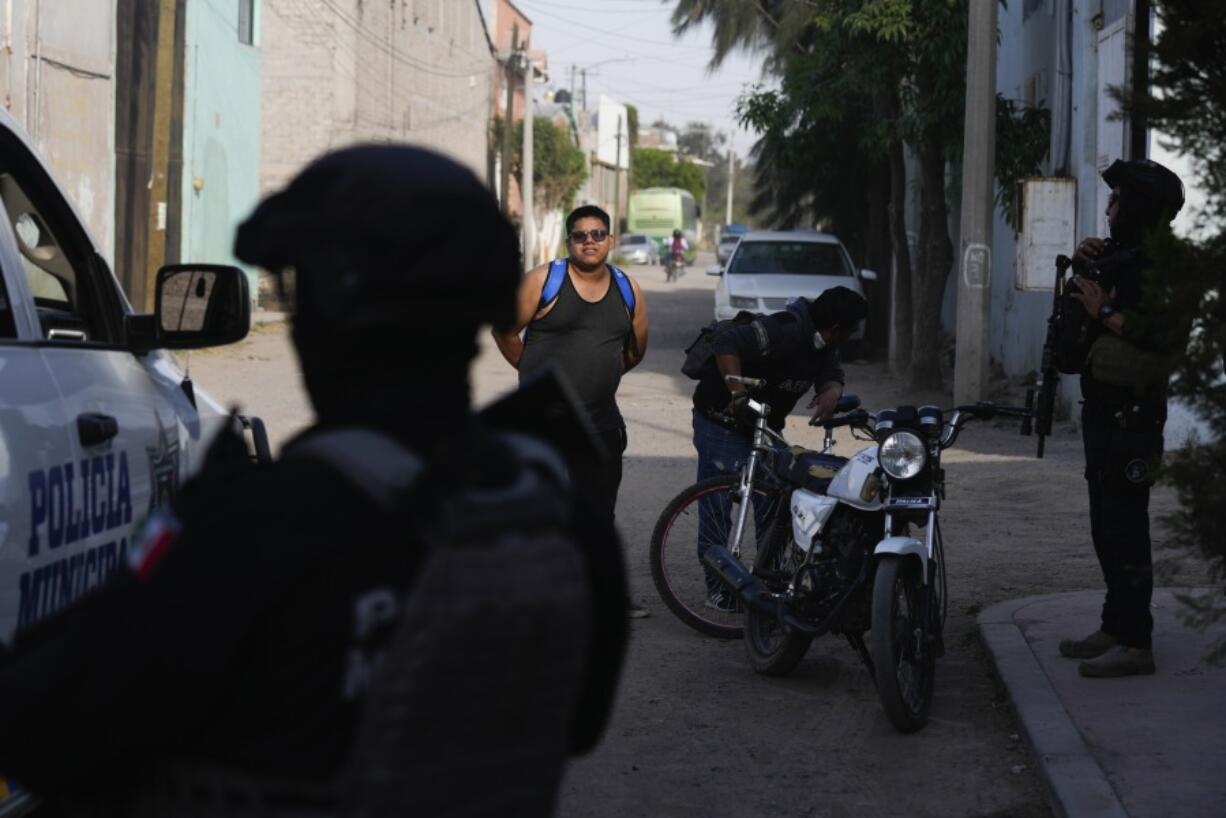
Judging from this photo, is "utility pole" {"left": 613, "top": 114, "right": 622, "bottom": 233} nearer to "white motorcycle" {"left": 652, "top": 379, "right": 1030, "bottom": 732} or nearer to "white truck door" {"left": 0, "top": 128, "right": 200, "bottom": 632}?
"white motorcycle" {"left": 652, "top": 379, "right": 1030, "bottom": 732}

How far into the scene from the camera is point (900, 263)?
22.3 meters

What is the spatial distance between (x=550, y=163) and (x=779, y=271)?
40.7m

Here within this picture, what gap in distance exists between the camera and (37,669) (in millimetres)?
1765

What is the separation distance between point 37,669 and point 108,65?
22879 mm

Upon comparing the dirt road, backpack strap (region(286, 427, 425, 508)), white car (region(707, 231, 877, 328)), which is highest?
white car (region(707, 231, 877, 328))

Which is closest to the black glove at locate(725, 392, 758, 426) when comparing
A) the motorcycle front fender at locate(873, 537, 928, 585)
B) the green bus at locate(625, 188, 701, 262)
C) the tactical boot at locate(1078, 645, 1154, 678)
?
the motorcycle front fender at locate(873, 537, 928, 585)

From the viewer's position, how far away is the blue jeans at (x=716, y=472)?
7.66 metres

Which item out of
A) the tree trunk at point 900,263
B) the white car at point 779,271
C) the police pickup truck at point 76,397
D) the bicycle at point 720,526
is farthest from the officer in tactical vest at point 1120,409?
the white car at point 779,271

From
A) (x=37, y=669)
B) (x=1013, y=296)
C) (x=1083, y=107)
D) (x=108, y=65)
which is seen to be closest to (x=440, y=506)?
(x=37, y=669)

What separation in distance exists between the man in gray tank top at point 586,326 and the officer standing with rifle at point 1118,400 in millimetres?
1904

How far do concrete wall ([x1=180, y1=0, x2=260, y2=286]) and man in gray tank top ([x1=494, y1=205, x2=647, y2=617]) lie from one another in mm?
20378

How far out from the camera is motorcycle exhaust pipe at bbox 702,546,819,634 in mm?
6664

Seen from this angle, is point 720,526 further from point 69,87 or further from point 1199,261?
point 69,87

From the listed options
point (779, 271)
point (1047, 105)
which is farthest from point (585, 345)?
point (779, 271)
